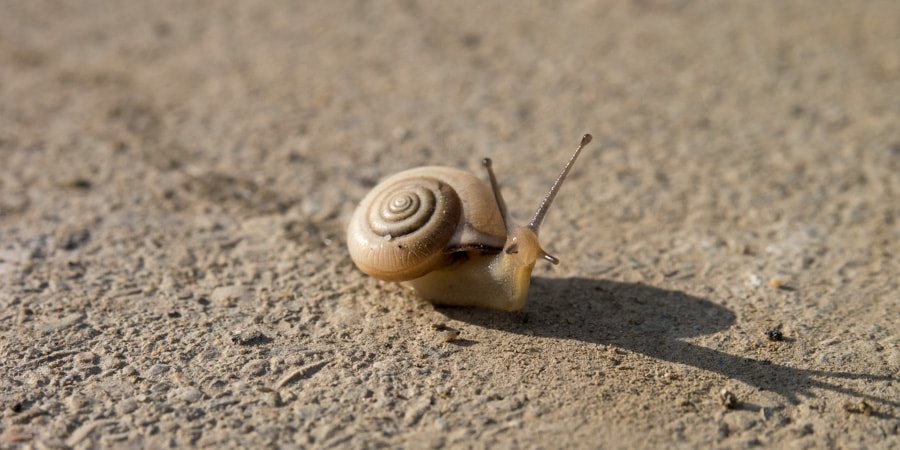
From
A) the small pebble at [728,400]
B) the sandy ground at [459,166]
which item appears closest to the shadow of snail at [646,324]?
the sandy ground at [459,166]

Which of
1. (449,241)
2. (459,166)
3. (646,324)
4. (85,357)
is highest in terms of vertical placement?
(459,166)

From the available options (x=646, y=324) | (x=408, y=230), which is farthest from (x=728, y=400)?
(x=408, y=230)

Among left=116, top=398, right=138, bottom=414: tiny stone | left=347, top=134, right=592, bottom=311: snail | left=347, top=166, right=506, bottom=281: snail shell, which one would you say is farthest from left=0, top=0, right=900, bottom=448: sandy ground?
left=347, top=166, right=506, bottom=281: snail shell

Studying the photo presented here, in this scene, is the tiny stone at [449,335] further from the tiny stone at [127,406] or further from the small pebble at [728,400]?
the tiny stone at [127,406]

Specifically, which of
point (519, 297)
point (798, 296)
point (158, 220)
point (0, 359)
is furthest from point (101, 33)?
point (798, 296)

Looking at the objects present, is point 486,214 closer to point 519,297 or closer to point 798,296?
point 519,297

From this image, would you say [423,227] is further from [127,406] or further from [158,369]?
[127,406]

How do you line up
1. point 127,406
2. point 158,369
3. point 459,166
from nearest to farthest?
point 127,406
point 158,369
point 459,166
